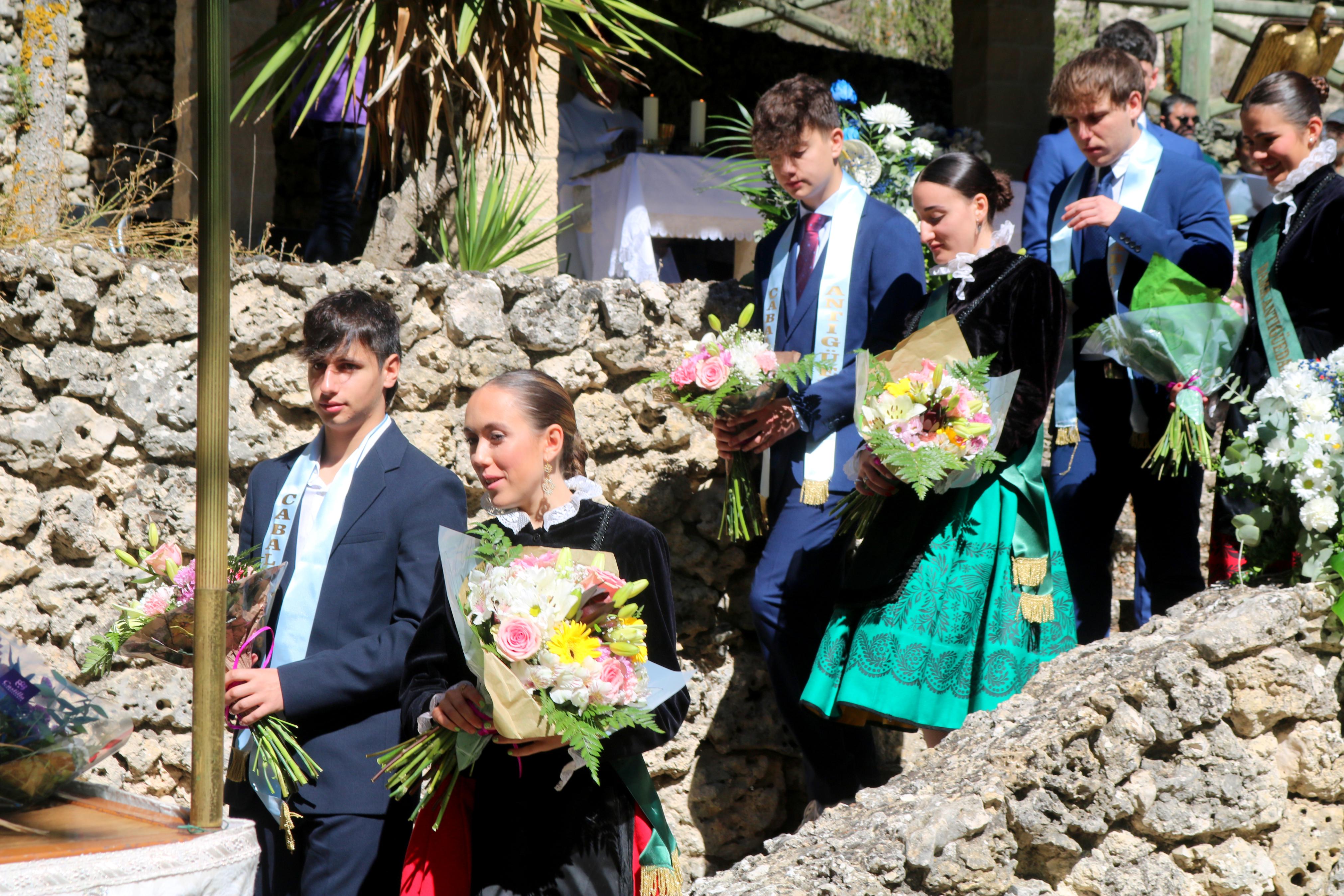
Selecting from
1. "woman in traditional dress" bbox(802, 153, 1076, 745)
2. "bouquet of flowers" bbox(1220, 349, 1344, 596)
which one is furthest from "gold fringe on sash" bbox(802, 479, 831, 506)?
"bouquet of flowers" bbox(1220, 349, 1344, 596)

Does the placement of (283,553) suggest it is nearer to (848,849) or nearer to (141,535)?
(141,535)

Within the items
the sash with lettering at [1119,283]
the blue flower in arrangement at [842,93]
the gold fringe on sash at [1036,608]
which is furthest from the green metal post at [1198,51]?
the gold fringe on sash at [1036,608]

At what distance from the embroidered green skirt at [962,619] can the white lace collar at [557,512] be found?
939 millimetres

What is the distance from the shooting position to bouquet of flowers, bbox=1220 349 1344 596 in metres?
2.85

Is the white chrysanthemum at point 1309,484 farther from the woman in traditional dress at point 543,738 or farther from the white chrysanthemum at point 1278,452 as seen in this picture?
the woman in traditional dress at point 543,738

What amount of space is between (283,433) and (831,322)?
1692 mm

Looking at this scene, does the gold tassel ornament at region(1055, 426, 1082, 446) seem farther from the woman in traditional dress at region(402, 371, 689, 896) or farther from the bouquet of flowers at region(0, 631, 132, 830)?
the bouquet of flowers at region(0, 631, 132, 830)

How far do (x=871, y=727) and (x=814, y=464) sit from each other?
3.44 feet

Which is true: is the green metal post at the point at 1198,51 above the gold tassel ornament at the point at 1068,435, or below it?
above

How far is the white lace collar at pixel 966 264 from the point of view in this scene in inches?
129

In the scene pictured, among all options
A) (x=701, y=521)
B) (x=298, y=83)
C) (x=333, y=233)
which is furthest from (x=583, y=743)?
(x=333, y=233)

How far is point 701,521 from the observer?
13.3 ft

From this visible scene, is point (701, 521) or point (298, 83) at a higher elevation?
point (298, 83)

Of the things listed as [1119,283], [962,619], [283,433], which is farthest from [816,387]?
[283,433]
